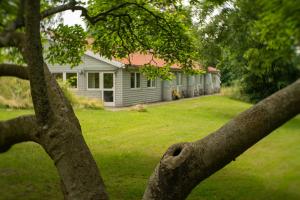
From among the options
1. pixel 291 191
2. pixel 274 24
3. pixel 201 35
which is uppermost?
pixel 201 35

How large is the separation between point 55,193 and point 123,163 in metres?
3.61

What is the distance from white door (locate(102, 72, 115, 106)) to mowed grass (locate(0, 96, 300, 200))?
9.42 m

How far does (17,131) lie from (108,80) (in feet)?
87.2

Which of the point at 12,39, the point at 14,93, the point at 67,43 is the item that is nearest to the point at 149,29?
the point at 67,43

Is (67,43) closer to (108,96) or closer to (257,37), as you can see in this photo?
(257,37)

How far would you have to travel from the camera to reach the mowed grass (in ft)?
32.7

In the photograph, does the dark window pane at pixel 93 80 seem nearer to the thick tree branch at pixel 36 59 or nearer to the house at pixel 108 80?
the house at pixel 108 80

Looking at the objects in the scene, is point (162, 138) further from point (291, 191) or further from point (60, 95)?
point (60, 95)

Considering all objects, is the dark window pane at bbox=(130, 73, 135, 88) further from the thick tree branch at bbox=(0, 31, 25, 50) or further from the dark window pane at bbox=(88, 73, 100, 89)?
the thick tree branch at bbox=(0, 31, 25, 50)

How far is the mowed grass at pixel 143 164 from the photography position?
A: 9.95 m

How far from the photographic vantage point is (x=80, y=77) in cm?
3403

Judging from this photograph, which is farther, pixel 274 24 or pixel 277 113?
pixel 274 24

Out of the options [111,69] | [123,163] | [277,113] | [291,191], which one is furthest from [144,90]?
[277,113]

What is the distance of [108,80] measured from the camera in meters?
33.5
